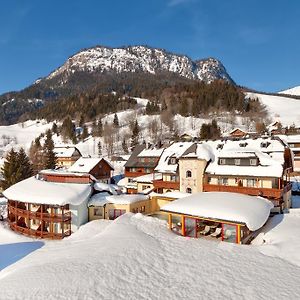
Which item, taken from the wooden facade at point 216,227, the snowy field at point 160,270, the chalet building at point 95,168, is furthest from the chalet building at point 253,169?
the chalet building at point 95,168

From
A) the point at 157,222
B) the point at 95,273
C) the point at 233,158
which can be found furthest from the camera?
the point at 233,158

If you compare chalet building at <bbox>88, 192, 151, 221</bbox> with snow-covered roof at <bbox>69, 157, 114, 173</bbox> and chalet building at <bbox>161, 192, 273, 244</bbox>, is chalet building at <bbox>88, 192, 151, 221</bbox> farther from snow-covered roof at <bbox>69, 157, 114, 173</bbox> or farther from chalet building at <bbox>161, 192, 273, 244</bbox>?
snow-covered roof at <bbox>69, 157, 114, 173</bbox>

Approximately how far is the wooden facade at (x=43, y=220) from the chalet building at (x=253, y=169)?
16659mm

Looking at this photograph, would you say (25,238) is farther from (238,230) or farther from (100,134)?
(100,134)

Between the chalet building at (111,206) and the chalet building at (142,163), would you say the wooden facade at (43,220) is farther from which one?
the chalet building at (142,163)

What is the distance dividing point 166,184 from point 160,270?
21.6 m

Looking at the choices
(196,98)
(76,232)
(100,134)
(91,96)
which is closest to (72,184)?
(76,232)

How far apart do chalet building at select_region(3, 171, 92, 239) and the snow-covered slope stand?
349ft

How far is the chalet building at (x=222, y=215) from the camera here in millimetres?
23438

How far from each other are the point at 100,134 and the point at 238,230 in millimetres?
111960

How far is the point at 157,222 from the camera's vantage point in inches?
1177

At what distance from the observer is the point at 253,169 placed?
33.6m

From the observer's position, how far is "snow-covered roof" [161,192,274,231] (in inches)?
921

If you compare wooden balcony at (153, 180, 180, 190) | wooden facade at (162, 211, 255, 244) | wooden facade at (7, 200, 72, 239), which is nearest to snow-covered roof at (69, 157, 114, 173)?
wooden balcony at (153, 180, 180, 190)
